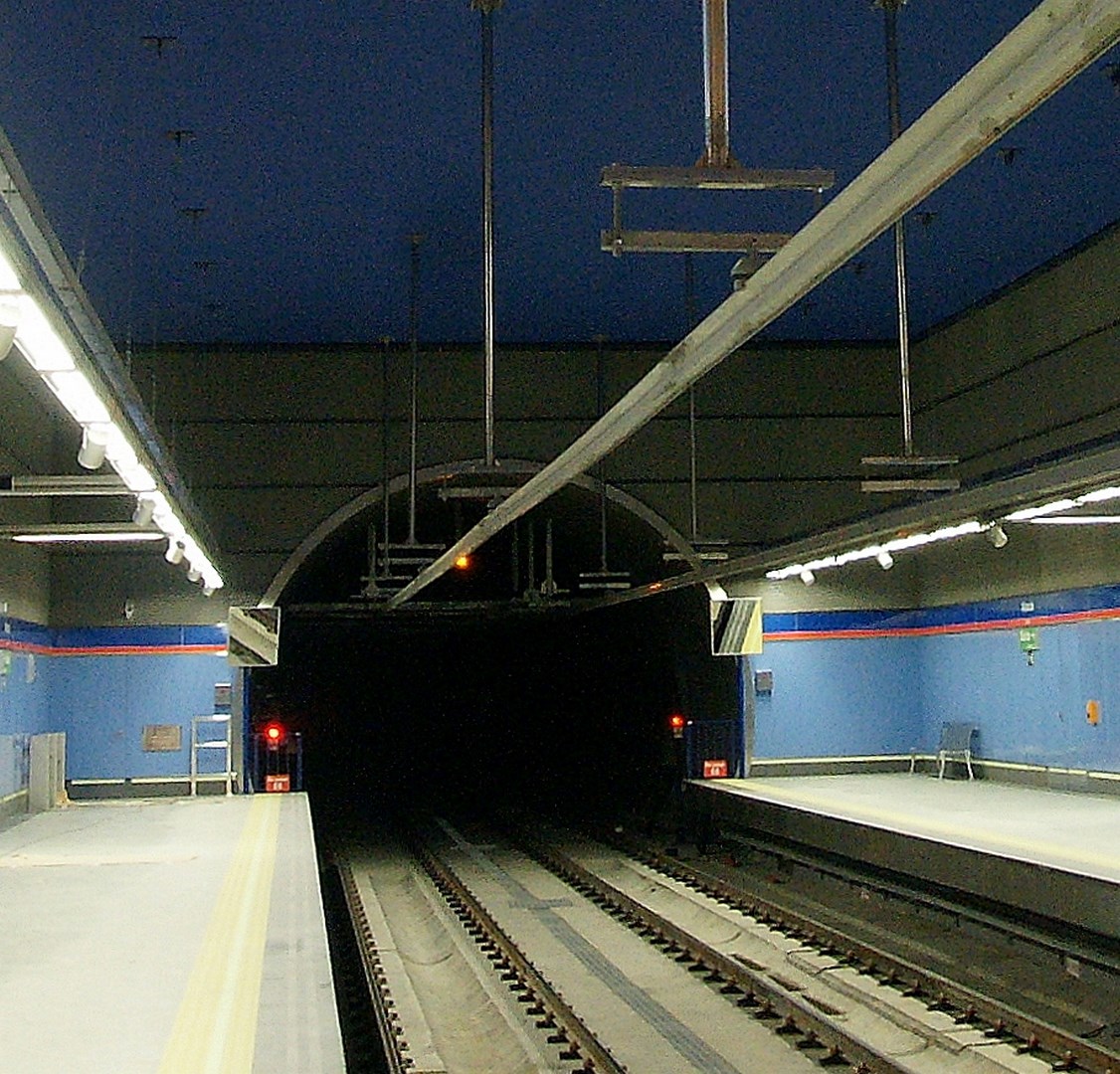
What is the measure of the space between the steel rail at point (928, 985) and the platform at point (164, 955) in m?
3.93

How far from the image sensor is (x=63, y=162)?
9.64 m

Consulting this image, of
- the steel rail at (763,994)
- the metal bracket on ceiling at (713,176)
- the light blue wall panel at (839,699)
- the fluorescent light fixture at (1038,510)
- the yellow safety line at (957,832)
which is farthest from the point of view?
the light blue wall panel at (839,699)

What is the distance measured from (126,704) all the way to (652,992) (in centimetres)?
784

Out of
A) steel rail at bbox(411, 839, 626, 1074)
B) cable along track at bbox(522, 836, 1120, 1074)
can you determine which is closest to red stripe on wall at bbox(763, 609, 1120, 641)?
cable along track at bbox(522, 836, 1120, 1074)

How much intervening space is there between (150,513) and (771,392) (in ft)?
30.6

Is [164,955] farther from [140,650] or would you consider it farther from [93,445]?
[140,650]

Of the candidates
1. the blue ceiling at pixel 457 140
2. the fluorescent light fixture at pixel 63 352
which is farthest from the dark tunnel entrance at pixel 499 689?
the fluorescent light fixture at pixel 63 352

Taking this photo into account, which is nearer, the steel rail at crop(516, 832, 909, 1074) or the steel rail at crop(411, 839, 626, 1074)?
the steel rail at crop(516, 832, 909, 1074)

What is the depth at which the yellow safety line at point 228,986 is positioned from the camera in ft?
16.8

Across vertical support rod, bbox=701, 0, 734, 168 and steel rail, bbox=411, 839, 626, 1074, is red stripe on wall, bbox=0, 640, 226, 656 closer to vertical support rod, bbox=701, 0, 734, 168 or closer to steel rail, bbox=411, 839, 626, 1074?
steel rail, bbox=411, 839, 626, 1074

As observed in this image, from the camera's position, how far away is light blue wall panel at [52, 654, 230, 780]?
627 inches

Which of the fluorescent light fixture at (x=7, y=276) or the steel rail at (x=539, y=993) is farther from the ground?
the fluorescent light fixture at (x=7, y=276)

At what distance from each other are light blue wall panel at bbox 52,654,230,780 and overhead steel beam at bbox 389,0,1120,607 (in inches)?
479

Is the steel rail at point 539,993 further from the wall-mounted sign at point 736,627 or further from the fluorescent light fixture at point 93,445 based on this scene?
the fluorescent light fixture at point 93,445
